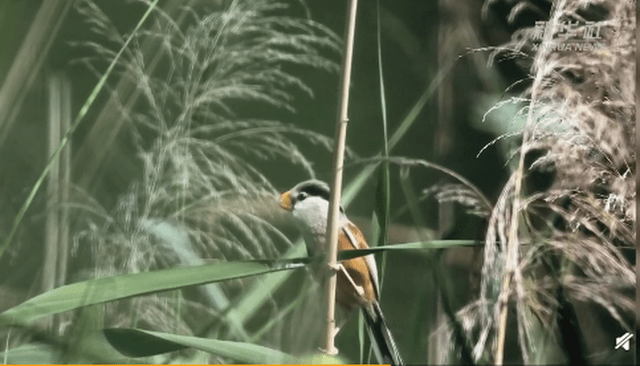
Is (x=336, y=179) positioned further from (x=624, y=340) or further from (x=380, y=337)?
(x=624, y=340)

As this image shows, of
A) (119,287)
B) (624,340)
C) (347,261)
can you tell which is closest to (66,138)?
(119,287)

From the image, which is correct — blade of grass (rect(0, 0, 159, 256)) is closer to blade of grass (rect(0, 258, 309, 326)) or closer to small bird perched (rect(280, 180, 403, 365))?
blade of grass (rect(0, 258, 309, 326))

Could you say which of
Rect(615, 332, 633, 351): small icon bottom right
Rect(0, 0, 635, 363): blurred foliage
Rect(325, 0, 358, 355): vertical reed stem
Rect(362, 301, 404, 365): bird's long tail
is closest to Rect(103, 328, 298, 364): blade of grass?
Rect(0, 0, 635, 363): blurred foliage

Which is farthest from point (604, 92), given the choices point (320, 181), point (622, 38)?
point (320, 181)

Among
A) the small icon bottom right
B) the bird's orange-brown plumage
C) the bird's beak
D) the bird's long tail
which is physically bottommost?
the small icon bottom right

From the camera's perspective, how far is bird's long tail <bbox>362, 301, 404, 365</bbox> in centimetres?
136

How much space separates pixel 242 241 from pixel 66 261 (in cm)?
31

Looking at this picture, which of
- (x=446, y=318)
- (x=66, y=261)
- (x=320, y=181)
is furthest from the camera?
(x=446, y=318)

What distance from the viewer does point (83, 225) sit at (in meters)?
1.24

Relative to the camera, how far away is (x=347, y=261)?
1385 mm

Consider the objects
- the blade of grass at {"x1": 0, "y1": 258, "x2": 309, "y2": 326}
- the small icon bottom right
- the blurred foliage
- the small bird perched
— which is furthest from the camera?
the small icon bottom right

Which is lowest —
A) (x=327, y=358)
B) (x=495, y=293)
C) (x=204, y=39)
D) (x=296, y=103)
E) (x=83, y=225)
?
(x=327, y=358)

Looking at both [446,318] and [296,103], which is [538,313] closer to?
[446,318]

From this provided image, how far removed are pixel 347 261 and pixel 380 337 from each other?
162 millimetres
